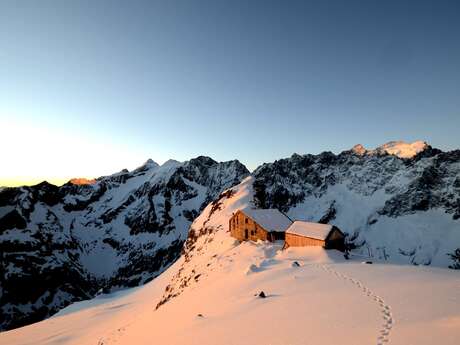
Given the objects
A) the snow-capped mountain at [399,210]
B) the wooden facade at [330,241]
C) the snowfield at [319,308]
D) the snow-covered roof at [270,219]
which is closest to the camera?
the snowfield at [319,308]

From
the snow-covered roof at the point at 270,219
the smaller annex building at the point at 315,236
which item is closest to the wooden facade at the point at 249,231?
the snow-covered roof at the point at 270,219

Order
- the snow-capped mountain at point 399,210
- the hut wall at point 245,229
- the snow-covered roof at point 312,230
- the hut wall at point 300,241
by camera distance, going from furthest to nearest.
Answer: the snow-capped mountain at point 399,210, the hut wall at point 245,229, the hut wall at point 300,241, the snow-covered roof at point 312,230

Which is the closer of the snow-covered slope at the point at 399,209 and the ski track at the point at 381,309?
the ski track at the point at 381,309

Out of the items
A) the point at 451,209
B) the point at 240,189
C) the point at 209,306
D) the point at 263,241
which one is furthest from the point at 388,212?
the point at 209,306

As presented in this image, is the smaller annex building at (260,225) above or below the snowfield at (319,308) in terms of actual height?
above

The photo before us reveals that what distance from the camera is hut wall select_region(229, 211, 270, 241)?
192ft

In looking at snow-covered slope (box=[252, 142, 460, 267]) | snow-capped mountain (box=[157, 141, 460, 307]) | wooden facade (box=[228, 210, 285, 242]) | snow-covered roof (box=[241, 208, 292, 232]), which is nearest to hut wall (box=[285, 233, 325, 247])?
wooden facade (box=[228, 210, 285, 242])

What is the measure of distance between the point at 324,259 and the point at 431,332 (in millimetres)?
24636

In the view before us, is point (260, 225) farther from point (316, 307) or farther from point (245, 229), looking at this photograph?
point (316, 307)

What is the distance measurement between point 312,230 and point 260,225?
14881mm

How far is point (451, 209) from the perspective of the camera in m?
164

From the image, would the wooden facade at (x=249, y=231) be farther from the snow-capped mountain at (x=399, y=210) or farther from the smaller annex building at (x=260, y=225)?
the snow-capped mountain at (x=399, y=210)

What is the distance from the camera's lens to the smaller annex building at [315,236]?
138 feet

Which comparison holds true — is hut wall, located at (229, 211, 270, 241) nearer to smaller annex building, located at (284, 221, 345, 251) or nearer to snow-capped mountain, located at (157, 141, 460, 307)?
smaller annex building, located at (284, 221, 345, 251)
